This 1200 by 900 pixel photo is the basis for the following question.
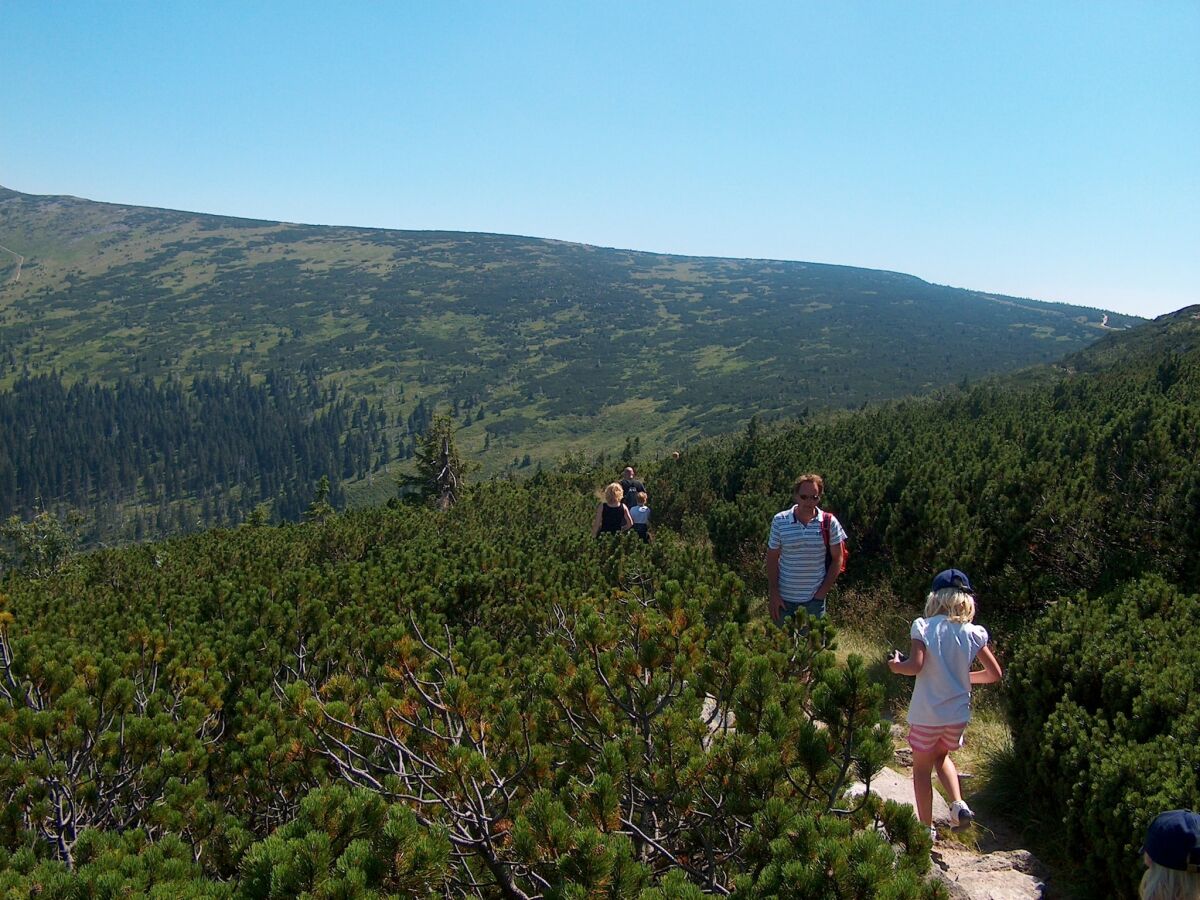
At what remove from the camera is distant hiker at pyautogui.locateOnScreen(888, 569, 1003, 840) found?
3801 millimetres

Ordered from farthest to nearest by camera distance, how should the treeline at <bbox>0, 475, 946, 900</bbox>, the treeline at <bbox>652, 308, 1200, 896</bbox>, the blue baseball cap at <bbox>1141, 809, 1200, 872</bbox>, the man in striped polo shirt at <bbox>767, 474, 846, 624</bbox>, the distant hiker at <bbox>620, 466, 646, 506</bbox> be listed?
the distant hiker at <bbox>620, 466, 646, 506</bbox> → the man in striped polo shirt at <bbox>767, 474, 846, 624</bbox> → the treeline at <bbox>652, 308, 1200, 896</bbox> → the treeline at <bbox>0, 475, 946, 900</bbox> → the blue baseball cap at <bbox>1141, 809, 1200, 872</bbox>

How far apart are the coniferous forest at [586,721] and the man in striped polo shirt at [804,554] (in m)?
0.64

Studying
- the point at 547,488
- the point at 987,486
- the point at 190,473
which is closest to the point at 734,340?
the point at 190,473

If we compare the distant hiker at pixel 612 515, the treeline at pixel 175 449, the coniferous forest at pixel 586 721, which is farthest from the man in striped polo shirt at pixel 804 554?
the treeline at pixel 175 449

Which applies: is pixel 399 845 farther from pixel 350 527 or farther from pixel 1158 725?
pixel 350 527

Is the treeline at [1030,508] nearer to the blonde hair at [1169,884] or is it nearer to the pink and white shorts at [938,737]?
the pink and white shorts at [938,737]

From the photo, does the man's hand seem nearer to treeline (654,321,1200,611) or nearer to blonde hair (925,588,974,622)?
blonde hair (925,588,974,622)

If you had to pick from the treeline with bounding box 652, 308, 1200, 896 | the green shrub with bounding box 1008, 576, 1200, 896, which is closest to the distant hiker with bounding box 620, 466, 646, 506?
the treeline with bounding box 652, 308, 1200, 896

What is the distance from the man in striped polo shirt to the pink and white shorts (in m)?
1.86

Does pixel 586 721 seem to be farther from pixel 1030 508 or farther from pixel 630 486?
pixel 630 486

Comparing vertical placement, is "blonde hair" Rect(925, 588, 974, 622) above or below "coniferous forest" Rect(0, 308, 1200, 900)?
above

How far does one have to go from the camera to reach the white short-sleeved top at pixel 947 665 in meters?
3.79

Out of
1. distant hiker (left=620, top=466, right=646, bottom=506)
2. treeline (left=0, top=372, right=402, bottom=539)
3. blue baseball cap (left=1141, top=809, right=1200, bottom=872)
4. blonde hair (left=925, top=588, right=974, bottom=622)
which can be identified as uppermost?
blonde hair (left=925, top=588, right=974, bottom=622)

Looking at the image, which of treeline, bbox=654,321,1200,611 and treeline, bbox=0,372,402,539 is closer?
treeline, bbox=654,321,1200,611
